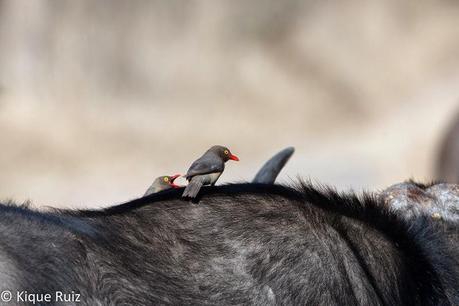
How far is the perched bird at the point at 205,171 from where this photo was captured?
4191 mm

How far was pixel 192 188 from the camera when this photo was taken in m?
4.19

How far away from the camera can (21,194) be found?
17250 millimetres

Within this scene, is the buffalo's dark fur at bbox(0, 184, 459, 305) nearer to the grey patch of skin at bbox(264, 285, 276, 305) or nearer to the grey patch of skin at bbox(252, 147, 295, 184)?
the grey patch of skin at bbox(264, 285, 276, 305)

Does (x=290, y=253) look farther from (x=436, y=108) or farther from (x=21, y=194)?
(x=436, y=108)

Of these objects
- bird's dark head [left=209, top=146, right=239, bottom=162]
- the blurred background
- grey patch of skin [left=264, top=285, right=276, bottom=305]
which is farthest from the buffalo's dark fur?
the blurred background

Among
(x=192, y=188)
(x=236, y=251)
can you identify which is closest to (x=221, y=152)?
(x=192, y=188)

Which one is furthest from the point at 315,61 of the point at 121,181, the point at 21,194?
the point at 21,194

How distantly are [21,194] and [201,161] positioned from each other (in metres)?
13.1

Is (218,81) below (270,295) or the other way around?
the other way around

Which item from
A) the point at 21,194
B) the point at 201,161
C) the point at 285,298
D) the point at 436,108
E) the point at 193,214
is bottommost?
the point at 285,298

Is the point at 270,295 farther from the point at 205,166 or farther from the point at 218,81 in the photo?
the point at 218,81

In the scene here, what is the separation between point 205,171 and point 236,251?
55cm

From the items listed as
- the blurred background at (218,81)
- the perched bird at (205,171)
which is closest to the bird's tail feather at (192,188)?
the perched bird at (205,171)

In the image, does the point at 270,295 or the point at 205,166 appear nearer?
the point at 270,295
